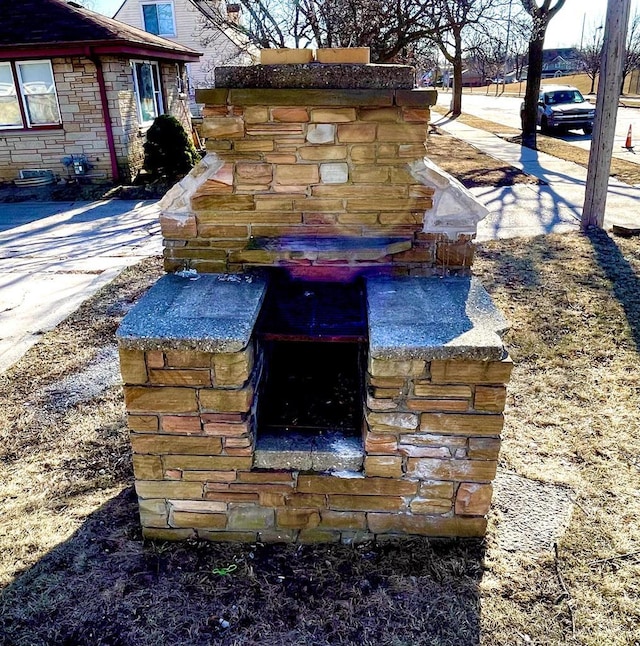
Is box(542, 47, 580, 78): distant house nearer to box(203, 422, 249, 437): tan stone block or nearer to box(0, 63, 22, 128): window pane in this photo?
box(0, 63, 22, 128): window pane

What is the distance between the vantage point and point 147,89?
13328 millimetres

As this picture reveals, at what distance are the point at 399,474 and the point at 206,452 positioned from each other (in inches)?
32.6

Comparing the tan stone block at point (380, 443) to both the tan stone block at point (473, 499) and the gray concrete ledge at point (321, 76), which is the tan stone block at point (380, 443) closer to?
the tan stone block at point (473, 499)

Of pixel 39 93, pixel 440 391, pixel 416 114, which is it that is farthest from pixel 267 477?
pixel 39 93

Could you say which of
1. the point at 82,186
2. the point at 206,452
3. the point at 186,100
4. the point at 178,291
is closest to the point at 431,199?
the point at 178,291

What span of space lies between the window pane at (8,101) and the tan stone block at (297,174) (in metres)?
11.3

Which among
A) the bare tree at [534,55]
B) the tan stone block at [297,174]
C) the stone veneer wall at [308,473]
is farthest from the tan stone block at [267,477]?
the bare tree at [534,55]

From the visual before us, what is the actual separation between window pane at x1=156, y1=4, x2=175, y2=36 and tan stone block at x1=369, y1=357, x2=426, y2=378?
2475 centimetres

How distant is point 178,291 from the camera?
9.12 feet

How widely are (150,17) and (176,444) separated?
25250 mm

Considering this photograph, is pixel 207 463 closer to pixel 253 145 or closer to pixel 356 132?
pixel 253 145

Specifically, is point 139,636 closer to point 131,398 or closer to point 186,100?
point 131,398

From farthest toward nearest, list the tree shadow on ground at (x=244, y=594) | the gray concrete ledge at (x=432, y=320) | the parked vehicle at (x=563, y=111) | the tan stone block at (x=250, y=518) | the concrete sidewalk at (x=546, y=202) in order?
the parked vehicle at (x=563, y=111), the concrete sidewalk at (x=546, y=202), the tan stone block at (x=250, y=518), the gray concrete ledge at (x=432, y=320), the tree shadow on ground at (x=244, y=594)

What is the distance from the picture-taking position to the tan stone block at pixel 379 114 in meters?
2.73
